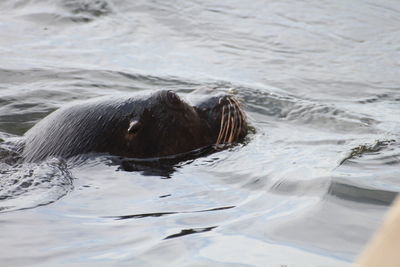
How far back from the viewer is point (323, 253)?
11.3 ft

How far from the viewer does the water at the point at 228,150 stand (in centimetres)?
368

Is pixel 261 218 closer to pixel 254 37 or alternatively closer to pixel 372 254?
pixel 372 254

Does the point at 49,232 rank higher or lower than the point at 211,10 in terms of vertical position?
lower

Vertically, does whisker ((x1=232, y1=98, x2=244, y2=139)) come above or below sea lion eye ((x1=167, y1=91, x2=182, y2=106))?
below

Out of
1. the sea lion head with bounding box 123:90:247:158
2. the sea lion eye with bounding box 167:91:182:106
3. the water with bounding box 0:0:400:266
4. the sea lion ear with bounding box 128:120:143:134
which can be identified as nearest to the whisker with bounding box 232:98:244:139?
the sea lion head with bounding box 123:90:247:158

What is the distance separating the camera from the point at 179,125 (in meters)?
5.42

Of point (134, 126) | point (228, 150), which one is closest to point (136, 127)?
point (134, 126)

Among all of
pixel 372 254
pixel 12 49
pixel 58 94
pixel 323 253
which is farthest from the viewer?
pixel 12 49

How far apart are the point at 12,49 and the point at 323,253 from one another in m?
6.00

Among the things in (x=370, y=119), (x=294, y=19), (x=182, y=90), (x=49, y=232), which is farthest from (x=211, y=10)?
(x=49, y=232)

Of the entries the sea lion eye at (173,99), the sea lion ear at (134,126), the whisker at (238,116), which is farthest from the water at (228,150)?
the sea lion eye at (173,99)

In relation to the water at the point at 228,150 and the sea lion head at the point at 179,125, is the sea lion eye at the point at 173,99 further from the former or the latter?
the water at the point at 228,150

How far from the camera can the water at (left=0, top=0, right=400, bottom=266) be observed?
3676 millimetres

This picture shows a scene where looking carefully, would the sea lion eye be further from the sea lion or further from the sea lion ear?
the sea lion ear
